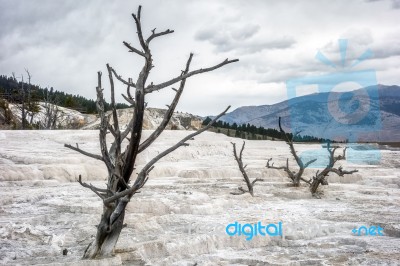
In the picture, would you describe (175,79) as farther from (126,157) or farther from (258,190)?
(258,190)

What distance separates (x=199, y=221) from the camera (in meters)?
7.70

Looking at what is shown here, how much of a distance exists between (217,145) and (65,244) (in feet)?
61.9

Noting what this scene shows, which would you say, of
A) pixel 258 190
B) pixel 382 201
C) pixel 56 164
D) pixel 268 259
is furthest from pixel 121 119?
pixel 268 259

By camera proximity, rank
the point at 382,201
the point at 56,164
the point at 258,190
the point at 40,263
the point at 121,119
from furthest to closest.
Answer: the point at 121,119
the point at 56,164
the point at 258,190
the point at 382,201
the point at 40,263

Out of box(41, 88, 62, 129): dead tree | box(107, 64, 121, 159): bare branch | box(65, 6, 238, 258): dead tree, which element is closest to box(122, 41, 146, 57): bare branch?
box(65, 6, 238, 258): dead tree

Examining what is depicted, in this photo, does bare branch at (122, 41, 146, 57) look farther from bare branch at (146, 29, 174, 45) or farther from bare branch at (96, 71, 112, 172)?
bare branch at (96, 71, 112, 172)
